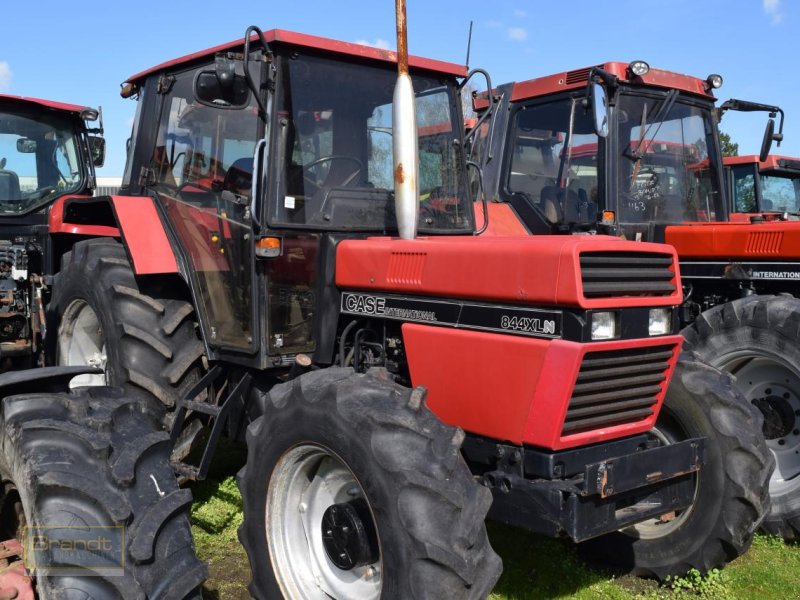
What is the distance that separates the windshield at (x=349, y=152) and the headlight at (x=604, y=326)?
1334 mm

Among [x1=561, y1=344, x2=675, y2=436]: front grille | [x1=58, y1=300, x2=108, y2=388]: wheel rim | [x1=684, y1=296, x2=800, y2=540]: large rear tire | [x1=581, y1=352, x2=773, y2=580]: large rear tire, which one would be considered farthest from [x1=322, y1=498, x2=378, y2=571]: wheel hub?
[x1=684, y1=296, x2=800, y2=540]: large rear tire

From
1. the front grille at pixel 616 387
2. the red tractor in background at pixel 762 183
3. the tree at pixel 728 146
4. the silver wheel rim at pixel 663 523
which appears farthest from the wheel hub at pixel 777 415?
the tree at pixel 728 146

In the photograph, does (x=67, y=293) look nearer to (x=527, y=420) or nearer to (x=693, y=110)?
(x=527, y=420)

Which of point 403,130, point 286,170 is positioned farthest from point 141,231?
point 403,130

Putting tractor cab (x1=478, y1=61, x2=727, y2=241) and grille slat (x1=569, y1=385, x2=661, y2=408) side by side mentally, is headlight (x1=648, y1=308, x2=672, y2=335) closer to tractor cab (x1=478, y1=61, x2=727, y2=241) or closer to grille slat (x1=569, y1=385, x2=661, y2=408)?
grille slat (x1=569, y1=385, x2=661, y2=408)

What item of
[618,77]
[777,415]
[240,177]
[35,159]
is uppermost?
[618,77]

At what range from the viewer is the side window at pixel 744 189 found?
998cm

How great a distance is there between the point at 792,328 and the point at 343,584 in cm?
324

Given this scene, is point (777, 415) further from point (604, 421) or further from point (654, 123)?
point (604, 421)

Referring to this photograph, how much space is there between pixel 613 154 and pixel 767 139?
152cm

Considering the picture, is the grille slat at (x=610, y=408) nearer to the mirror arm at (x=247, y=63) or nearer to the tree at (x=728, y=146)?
the mirror arm at (x=247, y=63)

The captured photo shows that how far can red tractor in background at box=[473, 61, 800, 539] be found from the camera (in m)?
5.10

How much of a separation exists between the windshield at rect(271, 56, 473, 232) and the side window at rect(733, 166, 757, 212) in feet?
22.7

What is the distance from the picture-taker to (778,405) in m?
5.11
